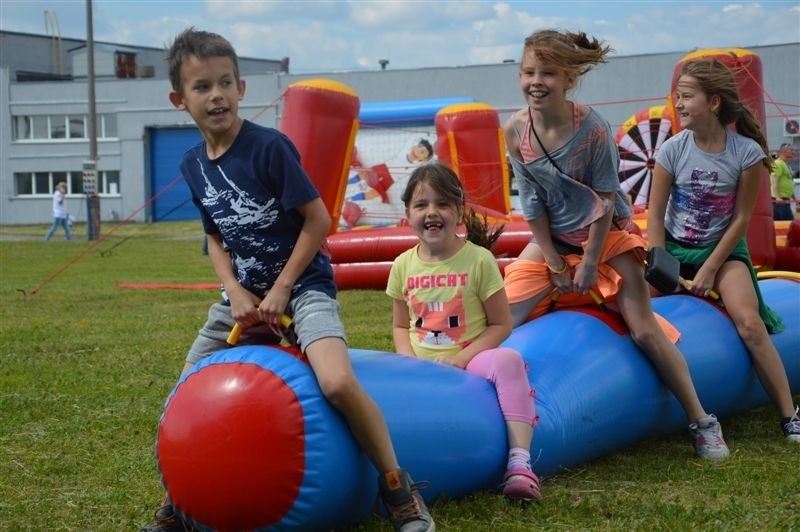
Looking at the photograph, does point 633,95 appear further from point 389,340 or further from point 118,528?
point 118,528

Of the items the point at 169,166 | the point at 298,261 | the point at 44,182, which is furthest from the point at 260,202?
the point at 44,182

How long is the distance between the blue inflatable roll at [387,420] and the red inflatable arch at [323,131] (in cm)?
695

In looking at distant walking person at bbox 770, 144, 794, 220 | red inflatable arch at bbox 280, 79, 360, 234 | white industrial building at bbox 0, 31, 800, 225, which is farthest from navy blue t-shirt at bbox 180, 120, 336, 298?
white industrial building at bbox 0, 31, 800, 225

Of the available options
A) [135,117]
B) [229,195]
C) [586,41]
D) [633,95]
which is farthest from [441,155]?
[135,117]

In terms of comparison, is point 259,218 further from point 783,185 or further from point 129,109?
point 129,109

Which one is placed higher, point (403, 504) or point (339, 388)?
point (339, 388)

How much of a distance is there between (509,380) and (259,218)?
1106 mm

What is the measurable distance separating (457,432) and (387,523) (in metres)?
0.40

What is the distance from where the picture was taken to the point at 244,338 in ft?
12.5

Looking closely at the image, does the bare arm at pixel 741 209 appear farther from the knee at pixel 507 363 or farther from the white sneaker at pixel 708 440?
the knee at pixel 507 363

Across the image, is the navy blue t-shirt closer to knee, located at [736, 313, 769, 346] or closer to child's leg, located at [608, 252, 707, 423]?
child's leg, located at [608, 252, 707, 423]

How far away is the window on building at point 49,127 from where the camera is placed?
43.6 m

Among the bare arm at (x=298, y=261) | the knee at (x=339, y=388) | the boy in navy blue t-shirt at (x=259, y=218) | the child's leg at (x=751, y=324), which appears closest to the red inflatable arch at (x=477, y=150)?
the child's leg at (x=751, y=324)

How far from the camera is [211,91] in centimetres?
357
